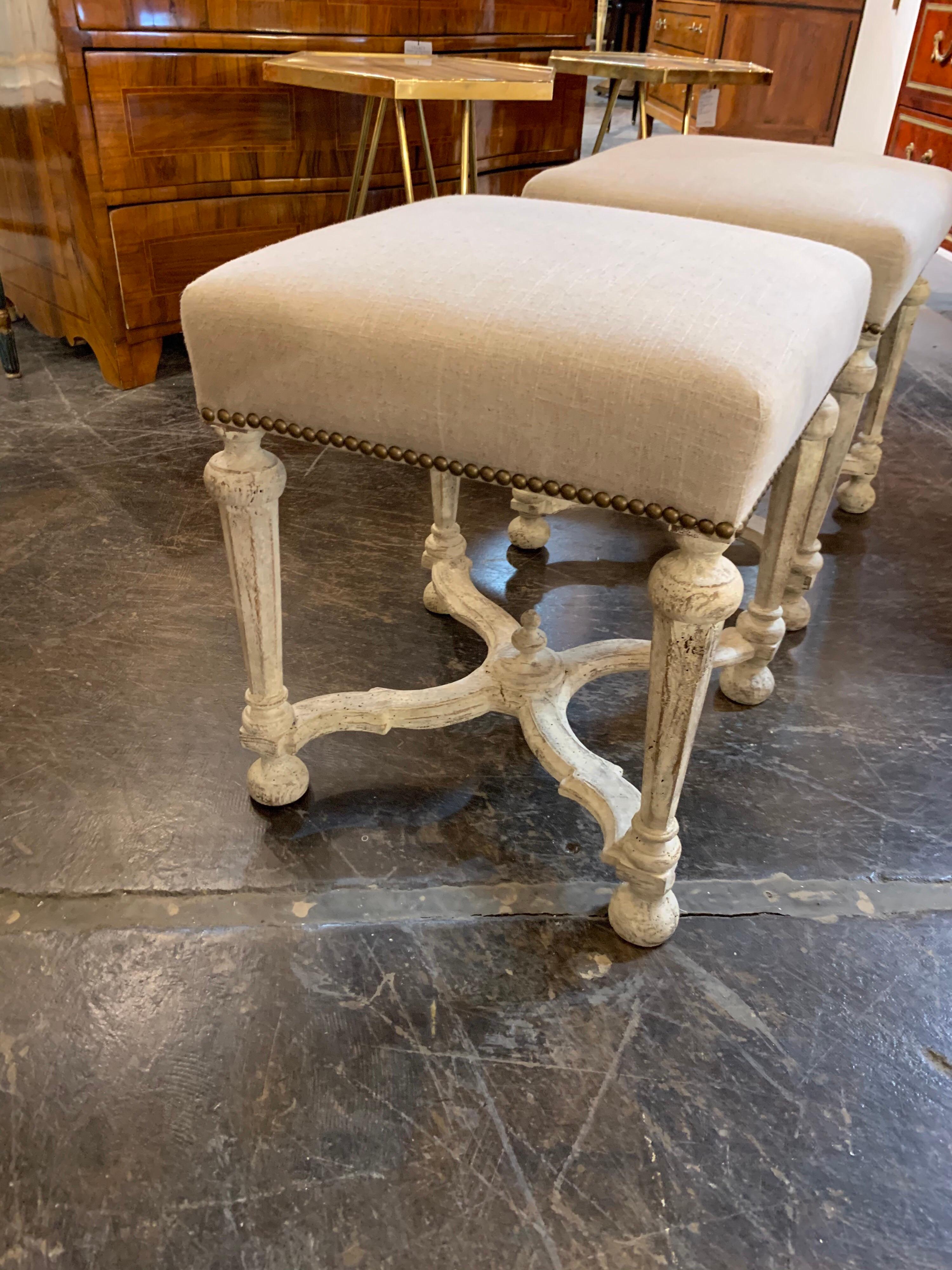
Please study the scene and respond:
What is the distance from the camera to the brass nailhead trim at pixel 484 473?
63 cm

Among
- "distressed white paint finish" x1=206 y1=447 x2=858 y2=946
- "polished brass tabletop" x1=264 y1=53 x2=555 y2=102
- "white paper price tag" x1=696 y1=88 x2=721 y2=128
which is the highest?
"polished brass tabletop" x1=264 y1=53 x2=555 y2=102

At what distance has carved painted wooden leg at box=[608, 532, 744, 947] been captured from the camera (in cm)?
66

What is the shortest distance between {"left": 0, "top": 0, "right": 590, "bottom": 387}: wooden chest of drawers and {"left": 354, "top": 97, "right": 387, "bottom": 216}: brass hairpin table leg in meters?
0.14

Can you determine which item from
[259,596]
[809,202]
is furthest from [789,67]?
[259,596]

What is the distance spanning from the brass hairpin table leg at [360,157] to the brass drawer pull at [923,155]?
1893mm

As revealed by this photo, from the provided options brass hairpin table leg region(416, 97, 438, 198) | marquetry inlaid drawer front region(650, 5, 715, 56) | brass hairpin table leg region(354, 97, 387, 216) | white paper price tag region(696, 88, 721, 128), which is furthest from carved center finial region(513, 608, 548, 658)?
marquetry inlaid drawer front region(650, 5, 715, 56)

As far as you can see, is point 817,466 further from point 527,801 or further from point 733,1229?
point 733,1229

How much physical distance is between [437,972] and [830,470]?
724 mm

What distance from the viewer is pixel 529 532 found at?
1.44 m

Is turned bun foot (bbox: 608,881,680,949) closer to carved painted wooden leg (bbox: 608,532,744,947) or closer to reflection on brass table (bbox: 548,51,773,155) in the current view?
carved painted wooden leg (bbox: 608,532,744,947)

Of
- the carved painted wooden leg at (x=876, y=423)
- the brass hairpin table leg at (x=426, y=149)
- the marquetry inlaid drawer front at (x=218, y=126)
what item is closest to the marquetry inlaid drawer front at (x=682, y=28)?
the marquetry inlaid drawer front at (x=218, y=126)

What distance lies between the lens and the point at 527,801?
100cm

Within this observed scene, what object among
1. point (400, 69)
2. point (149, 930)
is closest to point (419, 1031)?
point (149, 930)

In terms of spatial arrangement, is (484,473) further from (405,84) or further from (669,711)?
(405,84)
